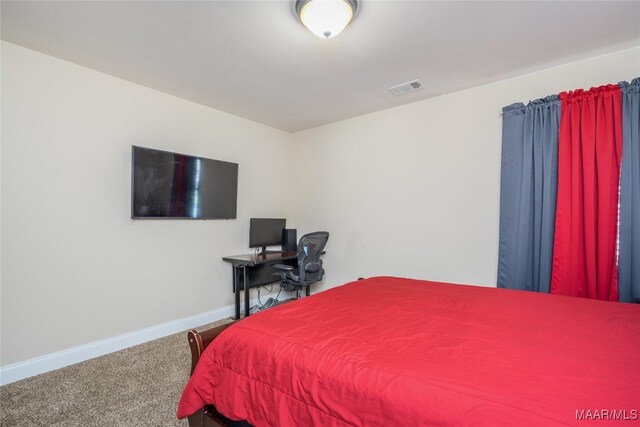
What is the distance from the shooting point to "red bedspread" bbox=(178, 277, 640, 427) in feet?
2.81

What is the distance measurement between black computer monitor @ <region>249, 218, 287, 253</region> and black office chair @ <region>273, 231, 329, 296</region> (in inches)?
22.5

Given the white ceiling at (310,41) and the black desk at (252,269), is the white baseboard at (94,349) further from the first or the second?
the white ceiling at (310,41)

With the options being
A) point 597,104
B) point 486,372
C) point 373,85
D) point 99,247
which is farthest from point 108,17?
point 597,104

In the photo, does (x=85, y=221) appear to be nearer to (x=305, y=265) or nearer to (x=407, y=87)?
(x=305, y=265)

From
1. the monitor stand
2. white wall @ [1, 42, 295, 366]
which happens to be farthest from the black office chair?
white wall @ [1, 42, 295, 366]

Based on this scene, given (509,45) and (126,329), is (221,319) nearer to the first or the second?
(126,329)

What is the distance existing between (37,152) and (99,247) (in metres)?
0.89

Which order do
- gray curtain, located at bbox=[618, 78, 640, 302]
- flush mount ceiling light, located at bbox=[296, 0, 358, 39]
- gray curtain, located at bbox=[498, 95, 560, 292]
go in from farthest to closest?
gray curtain, located at bbox=[498, 95, 560, 292] → gray curtain, located at bbox=[618, 78, 640, 302] → flush mount ceiling light, located at bbox=[296, 0, 358, 39]

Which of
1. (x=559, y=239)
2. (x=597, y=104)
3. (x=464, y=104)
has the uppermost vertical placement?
(x=464, y=104)

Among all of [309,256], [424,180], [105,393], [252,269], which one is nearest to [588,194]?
[424,180]

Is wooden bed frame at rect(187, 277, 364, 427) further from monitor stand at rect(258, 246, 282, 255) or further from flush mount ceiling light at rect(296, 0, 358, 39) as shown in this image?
monitor stand at rect(258, 246, 282, 255)

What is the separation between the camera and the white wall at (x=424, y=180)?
286 centimetres

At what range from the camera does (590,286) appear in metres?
2.33

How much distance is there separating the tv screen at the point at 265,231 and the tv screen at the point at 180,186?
319mm
